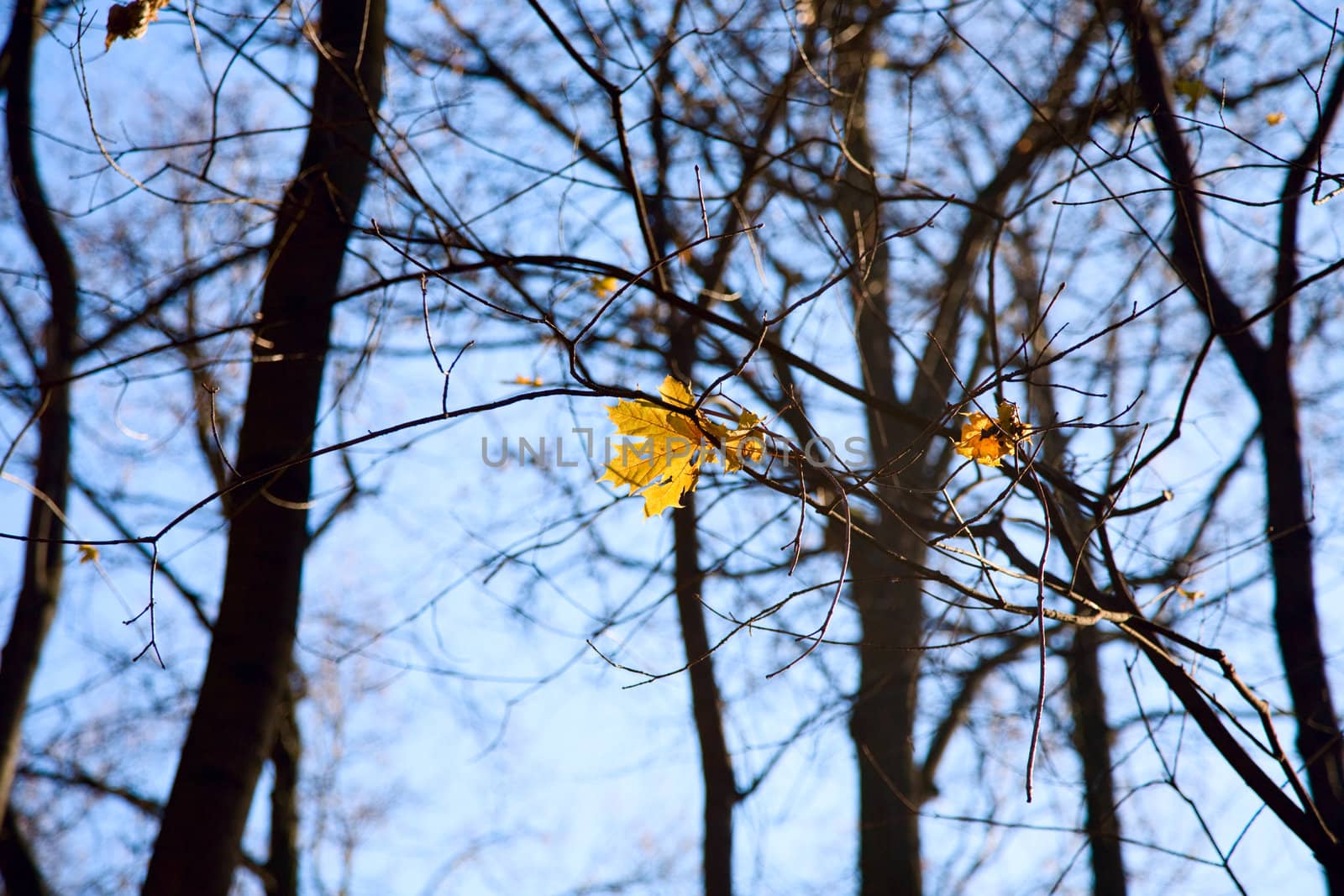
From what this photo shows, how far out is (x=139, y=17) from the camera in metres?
1.66

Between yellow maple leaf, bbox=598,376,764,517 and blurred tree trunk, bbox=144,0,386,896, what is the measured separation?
31.7 inches

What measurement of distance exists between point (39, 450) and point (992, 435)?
3.53 meters

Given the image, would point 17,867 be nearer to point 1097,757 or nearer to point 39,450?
point 39,450

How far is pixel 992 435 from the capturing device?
4.18ft

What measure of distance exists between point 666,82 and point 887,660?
232 centimetres

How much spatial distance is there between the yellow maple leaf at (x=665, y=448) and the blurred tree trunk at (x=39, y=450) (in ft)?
8.75

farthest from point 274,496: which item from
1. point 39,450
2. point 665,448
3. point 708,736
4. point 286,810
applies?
point 286,810

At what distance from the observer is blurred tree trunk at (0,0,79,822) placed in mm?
3223

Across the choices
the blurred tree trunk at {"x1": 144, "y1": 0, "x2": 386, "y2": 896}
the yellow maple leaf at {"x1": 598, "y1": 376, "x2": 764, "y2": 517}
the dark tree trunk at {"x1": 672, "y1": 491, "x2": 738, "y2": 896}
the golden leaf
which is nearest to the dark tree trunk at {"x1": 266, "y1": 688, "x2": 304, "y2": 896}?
the dark tree trunk at {"x1": 672, "y1": 491, "x2": 738, "y2": 896}

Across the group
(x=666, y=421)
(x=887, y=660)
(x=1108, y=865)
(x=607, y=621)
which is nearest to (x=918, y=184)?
(x=666, y=421)

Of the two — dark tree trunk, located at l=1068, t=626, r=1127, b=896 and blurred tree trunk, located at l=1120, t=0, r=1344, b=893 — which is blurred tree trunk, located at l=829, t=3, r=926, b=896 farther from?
→ blurred tree trunk, located at l=1120, t=0, r=1344, b=893

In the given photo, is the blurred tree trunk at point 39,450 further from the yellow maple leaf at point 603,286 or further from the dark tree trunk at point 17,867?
the yellow maple leaf at point 603,286

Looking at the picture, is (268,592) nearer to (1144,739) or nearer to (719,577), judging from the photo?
(719,577)

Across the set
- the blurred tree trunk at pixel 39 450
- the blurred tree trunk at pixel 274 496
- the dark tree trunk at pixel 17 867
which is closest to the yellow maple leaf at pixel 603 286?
the blurred tree trunk at pixel 274 496
